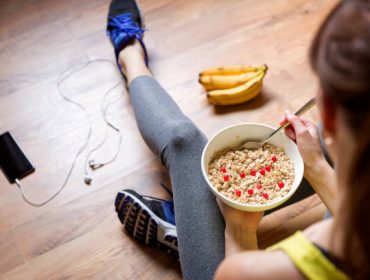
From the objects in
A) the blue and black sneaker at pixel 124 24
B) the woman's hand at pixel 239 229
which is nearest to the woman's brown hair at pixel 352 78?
the woman's hand at pixel 239 229

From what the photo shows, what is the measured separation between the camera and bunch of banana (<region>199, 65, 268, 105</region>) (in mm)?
1386

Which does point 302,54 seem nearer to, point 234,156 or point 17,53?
point 234,156

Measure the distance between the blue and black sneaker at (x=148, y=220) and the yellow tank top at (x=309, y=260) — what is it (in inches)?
22.5

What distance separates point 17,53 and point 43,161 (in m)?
0.47

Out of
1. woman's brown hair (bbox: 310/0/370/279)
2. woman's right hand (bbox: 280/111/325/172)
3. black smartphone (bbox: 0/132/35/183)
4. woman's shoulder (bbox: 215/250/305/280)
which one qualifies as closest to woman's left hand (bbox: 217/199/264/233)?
woman's right hand (bbox: 280/111/325/172)

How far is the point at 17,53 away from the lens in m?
1.58

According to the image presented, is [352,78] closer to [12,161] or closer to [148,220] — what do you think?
[148,220]

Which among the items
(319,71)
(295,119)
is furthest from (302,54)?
(319,71)

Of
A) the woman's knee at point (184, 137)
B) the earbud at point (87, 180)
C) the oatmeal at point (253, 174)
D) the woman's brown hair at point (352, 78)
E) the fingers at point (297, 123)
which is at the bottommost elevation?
the earbud at point (87, 180)

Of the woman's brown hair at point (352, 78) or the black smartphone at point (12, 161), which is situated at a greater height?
the woman's brown hair at point (352, 78)

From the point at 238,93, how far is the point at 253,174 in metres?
0.40

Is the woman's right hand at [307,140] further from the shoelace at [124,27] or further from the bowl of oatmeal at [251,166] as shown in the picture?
the shoelace at [124,27]

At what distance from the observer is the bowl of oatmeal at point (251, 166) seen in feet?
Result: 3.30

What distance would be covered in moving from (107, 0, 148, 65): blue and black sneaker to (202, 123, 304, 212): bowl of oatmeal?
55 cm
